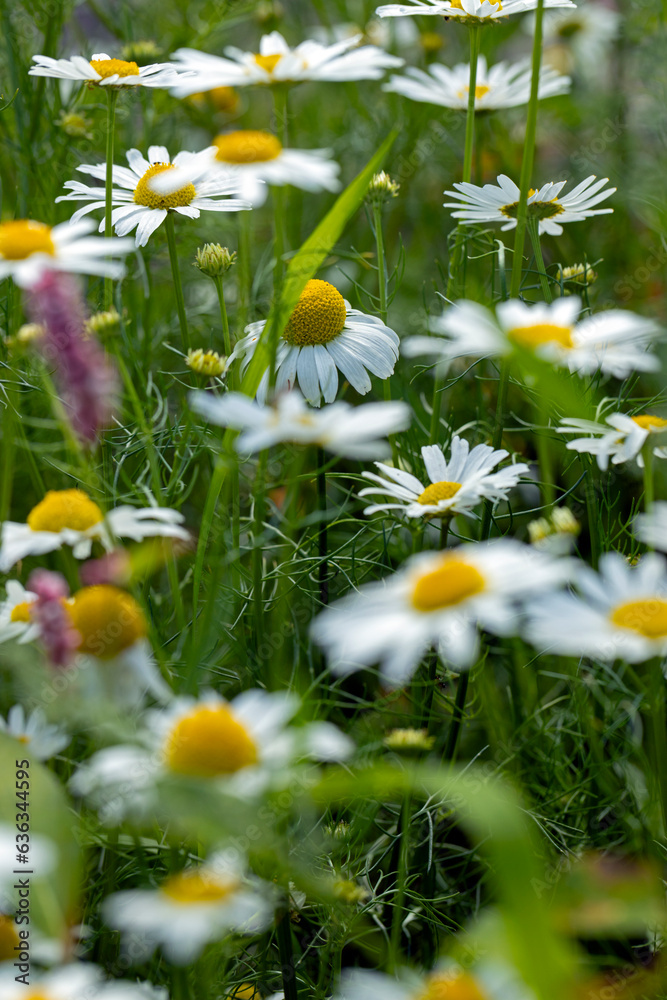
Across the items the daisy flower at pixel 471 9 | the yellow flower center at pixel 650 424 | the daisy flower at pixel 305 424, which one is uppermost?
the daisy flower at pixel 471 9

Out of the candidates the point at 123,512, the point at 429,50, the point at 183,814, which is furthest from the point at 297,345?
the point at 429,50

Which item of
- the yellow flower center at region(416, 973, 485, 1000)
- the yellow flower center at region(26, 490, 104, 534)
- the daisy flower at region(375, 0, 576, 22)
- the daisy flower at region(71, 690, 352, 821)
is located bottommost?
the yellow flower center at region(416, 973, 485, 1000)

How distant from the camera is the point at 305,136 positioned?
60.3 inches

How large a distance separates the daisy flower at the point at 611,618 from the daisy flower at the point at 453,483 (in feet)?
0.32

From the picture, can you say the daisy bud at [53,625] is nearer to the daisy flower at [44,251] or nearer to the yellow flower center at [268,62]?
the daisy flower at [44,251]

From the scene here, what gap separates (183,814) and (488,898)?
16.5 inches

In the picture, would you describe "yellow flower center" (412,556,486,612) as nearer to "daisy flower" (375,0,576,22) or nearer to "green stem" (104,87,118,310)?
"green stem" (104,87,118,310)

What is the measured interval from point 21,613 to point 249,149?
0.99 ft

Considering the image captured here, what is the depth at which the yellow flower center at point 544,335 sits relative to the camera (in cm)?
47

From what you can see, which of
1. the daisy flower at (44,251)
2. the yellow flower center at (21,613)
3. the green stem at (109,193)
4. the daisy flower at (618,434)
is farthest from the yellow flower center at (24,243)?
the daisy flower at (618,434)

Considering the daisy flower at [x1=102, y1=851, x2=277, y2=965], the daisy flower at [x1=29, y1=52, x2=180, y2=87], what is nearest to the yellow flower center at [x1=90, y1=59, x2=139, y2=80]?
the daisy flower at [x1=29, y1=52, x2=180, y2=87]

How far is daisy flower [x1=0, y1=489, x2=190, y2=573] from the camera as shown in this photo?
0.46 m

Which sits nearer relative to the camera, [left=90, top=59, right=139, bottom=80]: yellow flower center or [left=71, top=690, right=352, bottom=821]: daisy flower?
[left=71, top=690, right=352, bottom=821]: daisy flower

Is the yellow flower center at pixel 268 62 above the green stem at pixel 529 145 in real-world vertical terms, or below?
above
